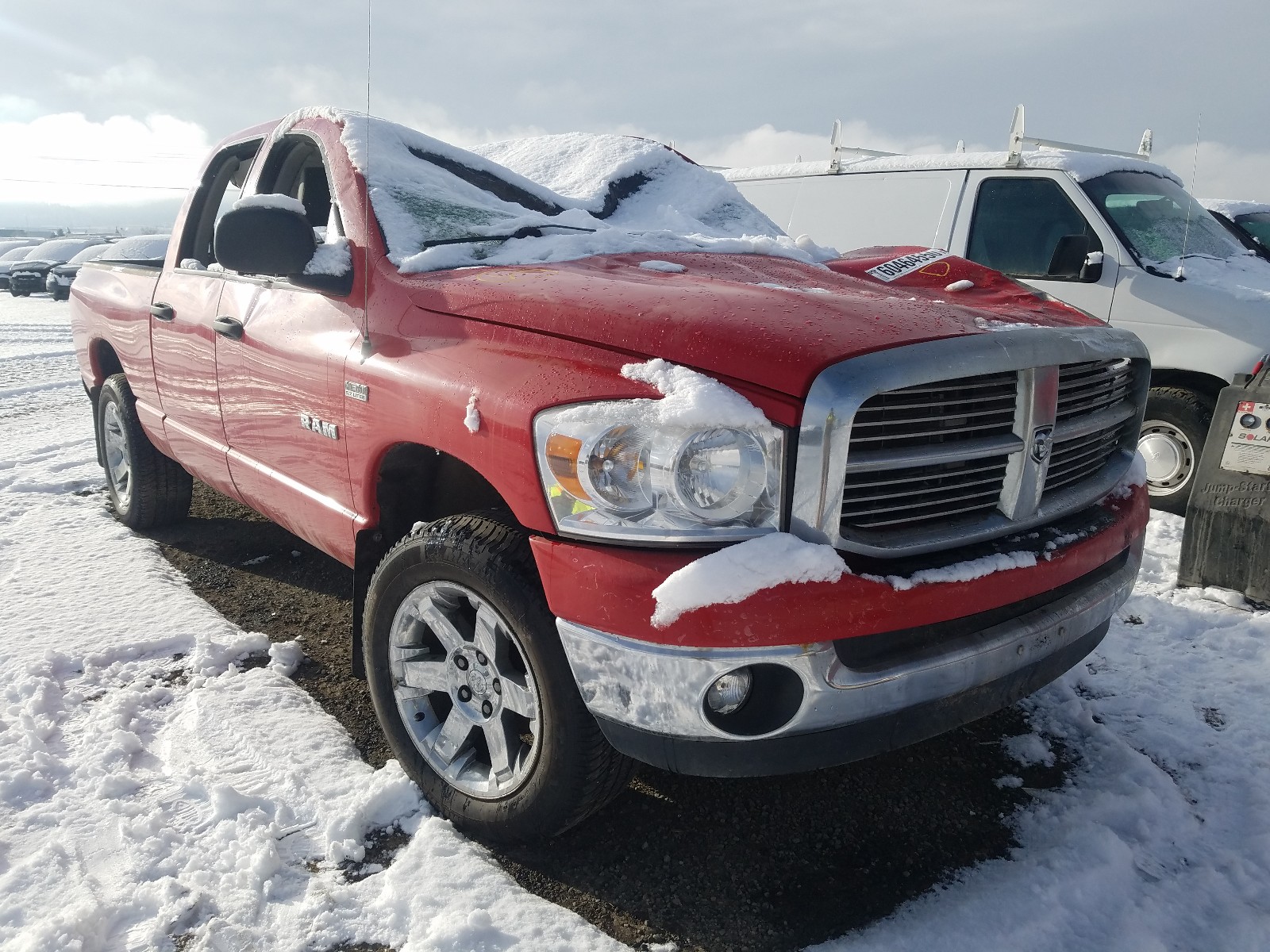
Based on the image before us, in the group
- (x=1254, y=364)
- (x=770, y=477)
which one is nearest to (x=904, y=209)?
(x=1254, y=364)

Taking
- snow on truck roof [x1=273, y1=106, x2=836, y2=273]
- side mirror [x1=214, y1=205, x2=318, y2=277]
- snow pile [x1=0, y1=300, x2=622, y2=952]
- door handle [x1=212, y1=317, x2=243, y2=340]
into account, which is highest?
snow on truck roof [x1=273, y1=106, x2=836, y2=273]

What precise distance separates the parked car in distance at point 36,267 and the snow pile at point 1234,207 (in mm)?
23838

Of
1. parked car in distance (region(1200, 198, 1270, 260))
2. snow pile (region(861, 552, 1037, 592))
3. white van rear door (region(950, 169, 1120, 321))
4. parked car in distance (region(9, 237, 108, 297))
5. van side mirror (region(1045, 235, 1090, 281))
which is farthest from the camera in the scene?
parked car in distance (region(9, 237, 108, 297))

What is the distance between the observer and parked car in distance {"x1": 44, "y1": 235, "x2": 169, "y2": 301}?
16.2 m

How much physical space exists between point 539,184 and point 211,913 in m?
2.69

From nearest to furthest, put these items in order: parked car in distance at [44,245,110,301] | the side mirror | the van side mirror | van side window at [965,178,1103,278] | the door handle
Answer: the side mirror → the door handle → the van side mirror → van side window at [965,178,1103,278] → parked car in distance at [44,245,110,301]

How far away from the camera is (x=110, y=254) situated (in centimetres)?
1727

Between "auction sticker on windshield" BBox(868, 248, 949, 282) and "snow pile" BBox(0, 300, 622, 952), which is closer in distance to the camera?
"snow pile" BBox(0, 300, 622, 952)

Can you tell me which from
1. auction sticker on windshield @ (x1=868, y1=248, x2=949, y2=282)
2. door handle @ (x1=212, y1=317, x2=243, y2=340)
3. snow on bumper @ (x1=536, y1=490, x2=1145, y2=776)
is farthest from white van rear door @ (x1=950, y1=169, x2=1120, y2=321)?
door handle @ (x1=212, y1=317, x2=243, y2=340)

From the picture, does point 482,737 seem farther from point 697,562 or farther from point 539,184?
point 539,184

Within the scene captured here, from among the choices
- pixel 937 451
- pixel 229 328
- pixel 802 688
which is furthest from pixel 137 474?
pixel 937 451

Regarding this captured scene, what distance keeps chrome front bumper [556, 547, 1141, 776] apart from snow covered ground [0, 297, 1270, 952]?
46cm

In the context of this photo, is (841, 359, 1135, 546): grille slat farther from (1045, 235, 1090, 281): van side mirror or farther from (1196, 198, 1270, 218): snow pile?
(1196, 198, 1270, 218): snow pile

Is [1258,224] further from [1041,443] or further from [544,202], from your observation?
[1041,443]
